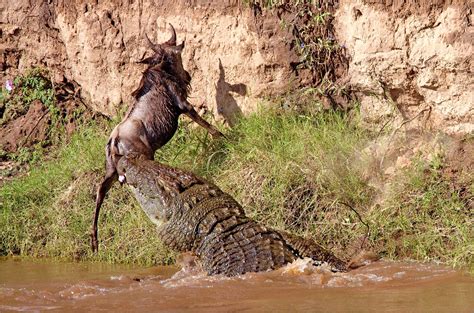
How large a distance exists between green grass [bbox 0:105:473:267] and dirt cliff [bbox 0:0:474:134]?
42cm

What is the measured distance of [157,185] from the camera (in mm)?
7168

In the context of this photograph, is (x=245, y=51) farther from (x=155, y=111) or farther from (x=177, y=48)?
(x=155, y=111)

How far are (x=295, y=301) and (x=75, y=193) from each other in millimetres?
3709

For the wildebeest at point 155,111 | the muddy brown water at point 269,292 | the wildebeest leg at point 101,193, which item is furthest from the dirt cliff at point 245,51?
the muddy brown water at point 269,292

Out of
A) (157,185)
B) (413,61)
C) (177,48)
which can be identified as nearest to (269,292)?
(157,185)

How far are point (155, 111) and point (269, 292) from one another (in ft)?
9.23

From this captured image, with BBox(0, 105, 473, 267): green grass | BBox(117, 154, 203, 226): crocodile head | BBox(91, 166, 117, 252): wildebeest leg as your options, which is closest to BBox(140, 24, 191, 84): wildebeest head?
BBox(0, 105, 473, 267): green grass

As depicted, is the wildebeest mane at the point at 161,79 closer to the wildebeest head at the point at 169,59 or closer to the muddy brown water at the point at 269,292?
the wildebeest head at the point at 169,59

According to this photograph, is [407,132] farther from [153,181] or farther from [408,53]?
[153,181]

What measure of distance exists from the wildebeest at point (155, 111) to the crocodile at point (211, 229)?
1.06 meters

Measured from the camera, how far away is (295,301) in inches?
239

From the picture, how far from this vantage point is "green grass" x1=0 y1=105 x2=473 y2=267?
752cm

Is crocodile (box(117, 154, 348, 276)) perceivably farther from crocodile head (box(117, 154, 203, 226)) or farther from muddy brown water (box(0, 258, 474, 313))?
muddy brown water (box(0, 258, 474, 313))

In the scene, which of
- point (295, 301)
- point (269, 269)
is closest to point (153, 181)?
point (269, 269)
